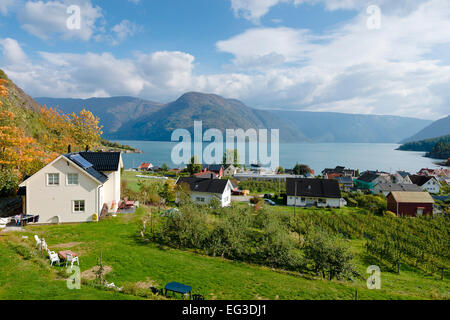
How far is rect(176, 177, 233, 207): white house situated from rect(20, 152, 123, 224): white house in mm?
19399

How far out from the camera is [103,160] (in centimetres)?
2602

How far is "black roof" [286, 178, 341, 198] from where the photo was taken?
47219 millimetres

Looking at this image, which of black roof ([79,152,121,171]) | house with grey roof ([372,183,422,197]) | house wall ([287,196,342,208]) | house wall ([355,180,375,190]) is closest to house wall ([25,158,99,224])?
black roof ([79,152,121,171])

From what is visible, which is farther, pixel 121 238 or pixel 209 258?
pixel 121 238

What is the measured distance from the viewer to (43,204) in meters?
20.9

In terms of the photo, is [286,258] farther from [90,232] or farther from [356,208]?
[356,208]

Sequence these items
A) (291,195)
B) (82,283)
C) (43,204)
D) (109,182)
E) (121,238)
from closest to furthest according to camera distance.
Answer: (82,283), (121,238), (43,204), (109,182), (291,195)

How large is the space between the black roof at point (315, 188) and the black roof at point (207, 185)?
14.2 m

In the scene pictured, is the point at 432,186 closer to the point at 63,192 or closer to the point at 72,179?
the point at 72,179

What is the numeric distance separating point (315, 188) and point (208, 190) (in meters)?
20.8

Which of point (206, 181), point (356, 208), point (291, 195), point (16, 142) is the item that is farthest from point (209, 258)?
point (356, 208)

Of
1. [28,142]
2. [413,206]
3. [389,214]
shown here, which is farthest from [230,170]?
[28,142]

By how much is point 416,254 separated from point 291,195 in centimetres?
2475

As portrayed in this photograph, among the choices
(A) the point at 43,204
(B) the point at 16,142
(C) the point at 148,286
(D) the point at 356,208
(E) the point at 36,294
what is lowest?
(D) the point at 356,208
